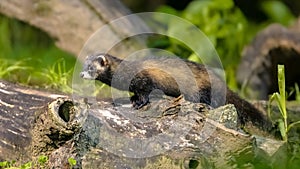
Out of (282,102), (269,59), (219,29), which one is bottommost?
(282,102)

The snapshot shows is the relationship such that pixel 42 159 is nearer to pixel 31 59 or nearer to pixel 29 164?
pixel 29 164

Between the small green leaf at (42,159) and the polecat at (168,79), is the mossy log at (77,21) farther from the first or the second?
the small green leaf at (42,159)

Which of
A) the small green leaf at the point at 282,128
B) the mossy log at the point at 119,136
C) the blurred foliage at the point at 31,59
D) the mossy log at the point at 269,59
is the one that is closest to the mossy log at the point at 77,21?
the blurred foliage at the point at 31,59

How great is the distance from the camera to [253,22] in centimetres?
1009

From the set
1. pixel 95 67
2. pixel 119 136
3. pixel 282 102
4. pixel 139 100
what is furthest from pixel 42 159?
pixel 282 102

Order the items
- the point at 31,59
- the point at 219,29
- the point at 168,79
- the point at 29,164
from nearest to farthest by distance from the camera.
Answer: the point at 29,164, the point at 168,79, the point at 31,59, the point at 219,29

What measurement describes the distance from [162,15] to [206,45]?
81 centimetres

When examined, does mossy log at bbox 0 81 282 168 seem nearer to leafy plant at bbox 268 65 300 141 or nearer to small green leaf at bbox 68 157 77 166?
small green leaf at bbox 68 157 77 166

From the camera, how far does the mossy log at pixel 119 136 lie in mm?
3572

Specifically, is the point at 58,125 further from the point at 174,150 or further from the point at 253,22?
the point at 253,22

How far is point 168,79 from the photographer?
442 cm

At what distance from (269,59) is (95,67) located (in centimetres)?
261

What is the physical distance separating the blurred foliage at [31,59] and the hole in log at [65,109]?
1.43 metres

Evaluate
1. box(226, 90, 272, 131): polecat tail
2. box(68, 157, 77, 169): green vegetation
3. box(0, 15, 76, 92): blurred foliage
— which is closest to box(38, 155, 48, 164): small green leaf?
box(68, 157, 77, 169): green vegetation
